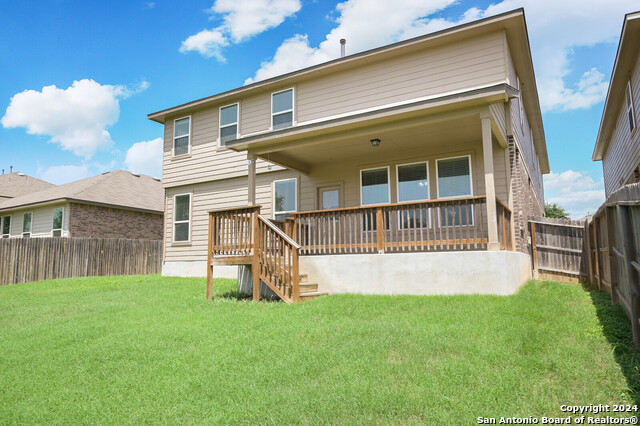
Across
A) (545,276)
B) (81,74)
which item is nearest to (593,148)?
(545,276)

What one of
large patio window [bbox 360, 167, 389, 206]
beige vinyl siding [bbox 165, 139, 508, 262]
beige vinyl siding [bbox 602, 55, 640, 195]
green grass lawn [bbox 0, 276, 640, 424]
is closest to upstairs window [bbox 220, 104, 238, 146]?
beige vinyl siding [bbox 165, 139, 508, 262]

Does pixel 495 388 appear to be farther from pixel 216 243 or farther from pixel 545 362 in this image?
pixel 216 243

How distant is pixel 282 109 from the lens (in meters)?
12.3

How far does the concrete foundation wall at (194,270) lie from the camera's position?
12484 millimetres

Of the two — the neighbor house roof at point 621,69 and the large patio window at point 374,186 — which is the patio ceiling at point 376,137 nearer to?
the large patio window at point 374,186

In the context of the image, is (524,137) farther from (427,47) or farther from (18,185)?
(18,185)

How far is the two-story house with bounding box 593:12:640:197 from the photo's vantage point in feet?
29.4

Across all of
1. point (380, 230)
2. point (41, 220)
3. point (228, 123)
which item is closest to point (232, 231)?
point (380, 230)

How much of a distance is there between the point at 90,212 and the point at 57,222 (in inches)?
61.6

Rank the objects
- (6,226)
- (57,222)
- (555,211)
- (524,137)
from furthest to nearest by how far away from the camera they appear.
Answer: (555,211) → (6,226) → (57,222) → (524,137)

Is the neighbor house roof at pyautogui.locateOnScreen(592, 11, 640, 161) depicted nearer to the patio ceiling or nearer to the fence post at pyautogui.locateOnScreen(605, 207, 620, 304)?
the patio ceiling

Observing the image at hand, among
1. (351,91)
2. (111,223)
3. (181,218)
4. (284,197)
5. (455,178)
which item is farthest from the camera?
(111,223)

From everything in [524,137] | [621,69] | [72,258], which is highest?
[621,69]

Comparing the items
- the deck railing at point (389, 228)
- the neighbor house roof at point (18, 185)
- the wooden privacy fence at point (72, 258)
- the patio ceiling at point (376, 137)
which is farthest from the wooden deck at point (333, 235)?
the neighbor house roof at point (18, 185)
